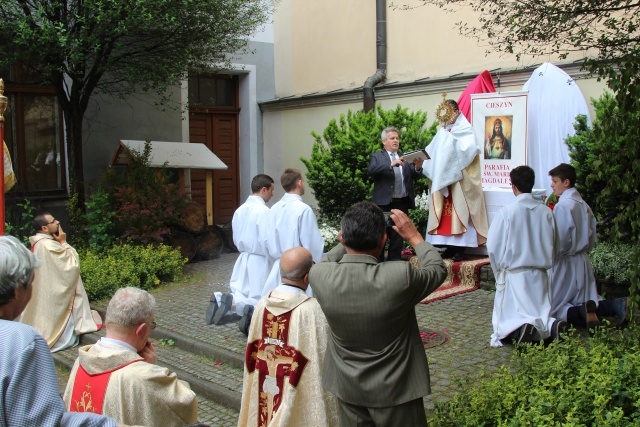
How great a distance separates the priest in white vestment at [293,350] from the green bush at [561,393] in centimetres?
75

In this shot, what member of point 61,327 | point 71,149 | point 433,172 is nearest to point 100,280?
point 61,327

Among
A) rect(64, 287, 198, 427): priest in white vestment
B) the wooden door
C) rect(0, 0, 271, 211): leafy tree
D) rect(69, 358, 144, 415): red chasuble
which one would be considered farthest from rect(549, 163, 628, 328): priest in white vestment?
the wooden door

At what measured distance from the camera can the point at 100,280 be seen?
29.0ft

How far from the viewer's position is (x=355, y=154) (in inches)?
400

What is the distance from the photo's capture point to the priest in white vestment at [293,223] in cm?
627

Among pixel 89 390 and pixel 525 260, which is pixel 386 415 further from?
pixel 525 260

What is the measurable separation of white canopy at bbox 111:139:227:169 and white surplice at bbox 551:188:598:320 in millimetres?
6979

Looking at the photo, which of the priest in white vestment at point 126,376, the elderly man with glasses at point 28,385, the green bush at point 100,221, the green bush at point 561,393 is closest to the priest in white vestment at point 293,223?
the green bush at point 561,393

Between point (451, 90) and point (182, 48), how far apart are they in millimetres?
4325

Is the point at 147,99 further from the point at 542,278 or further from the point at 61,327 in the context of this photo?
the point at 542,278

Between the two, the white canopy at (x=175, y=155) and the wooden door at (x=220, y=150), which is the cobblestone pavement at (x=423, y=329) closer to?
the white canopy at (x=175, y=155)

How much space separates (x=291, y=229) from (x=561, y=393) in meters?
3.25

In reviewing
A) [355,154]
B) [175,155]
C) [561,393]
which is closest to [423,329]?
[561,393]

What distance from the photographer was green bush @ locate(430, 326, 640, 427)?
3430 mm
